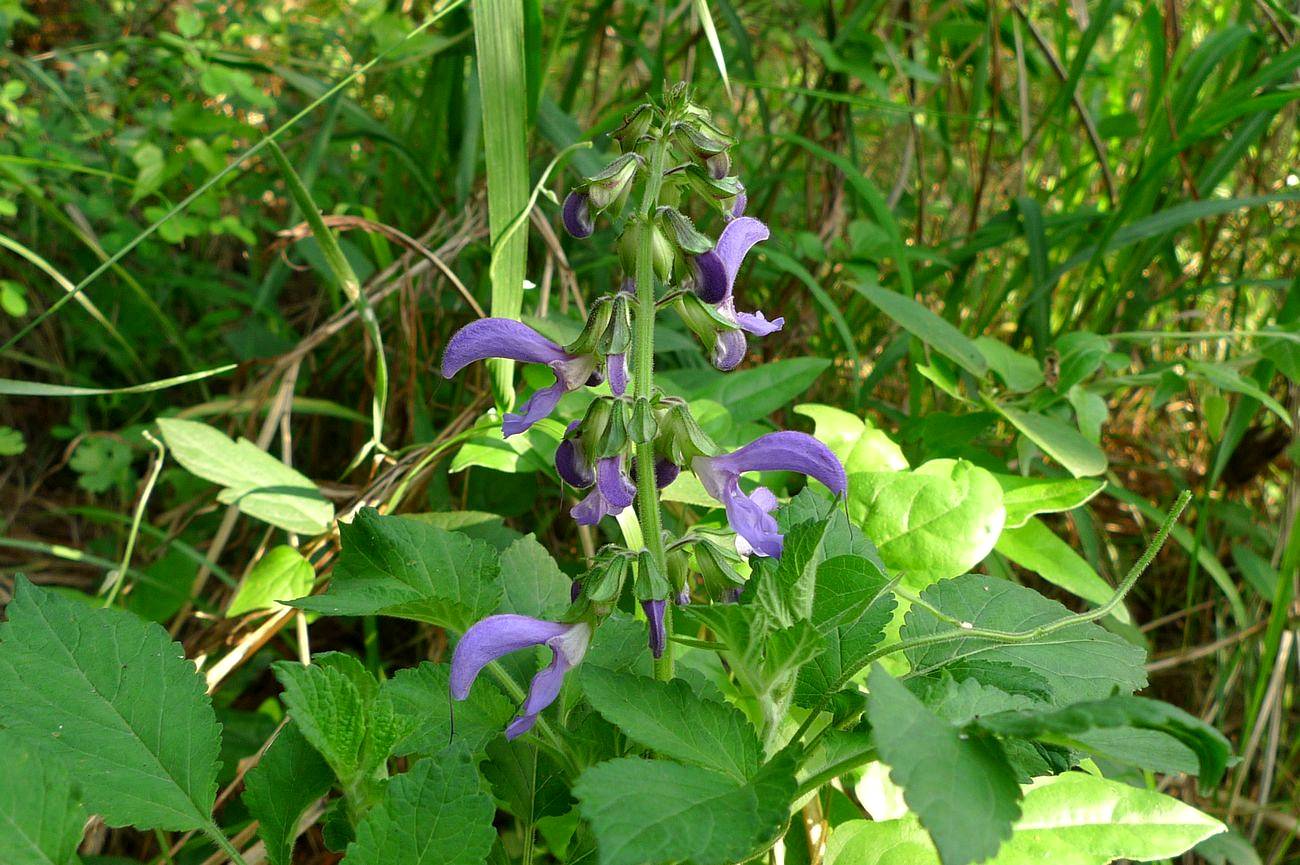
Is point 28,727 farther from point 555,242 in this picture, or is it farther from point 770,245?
point 770,245

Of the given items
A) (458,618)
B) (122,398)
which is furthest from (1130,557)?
(122,398)

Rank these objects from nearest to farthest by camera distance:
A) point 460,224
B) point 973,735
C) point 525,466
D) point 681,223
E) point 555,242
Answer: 1. point 973,735
2. point 681,223
3. point 525,466
4. point 555,242
5. point 460,224

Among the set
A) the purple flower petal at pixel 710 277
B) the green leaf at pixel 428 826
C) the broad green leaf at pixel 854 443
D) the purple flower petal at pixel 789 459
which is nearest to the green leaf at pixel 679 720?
the green leaf at pixel 428 826

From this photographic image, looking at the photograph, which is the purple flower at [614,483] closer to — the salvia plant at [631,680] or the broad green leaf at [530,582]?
the salvia plant at [631,680]

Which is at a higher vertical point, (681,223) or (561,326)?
(681,223)

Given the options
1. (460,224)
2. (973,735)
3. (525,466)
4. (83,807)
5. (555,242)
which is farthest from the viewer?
(460,224)

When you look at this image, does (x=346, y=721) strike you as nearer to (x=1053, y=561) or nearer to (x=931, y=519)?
(x=931, y=519)

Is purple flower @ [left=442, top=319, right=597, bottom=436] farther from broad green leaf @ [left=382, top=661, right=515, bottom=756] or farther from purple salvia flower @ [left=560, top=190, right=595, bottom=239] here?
broad green leaf @ [left=382, top=661, right=515, bottom=756]

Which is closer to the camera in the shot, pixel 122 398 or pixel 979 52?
pixel 122 398

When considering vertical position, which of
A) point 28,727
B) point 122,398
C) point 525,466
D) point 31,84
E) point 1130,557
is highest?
point 31,84
